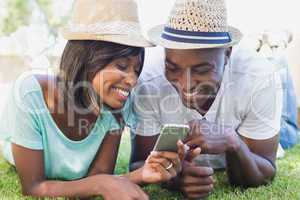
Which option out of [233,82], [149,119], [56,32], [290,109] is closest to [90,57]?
[149,119]

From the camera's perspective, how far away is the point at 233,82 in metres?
1.65

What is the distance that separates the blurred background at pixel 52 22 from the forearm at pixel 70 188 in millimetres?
1914

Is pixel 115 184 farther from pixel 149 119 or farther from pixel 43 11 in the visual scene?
pixel 43 11

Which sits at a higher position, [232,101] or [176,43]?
[176,43]

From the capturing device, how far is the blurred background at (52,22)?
3480 millimetres

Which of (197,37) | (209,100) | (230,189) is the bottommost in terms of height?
(230,189)

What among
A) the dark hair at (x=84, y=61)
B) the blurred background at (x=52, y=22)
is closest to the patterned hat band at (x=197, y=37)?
the dark hair at (x=84, y=61)

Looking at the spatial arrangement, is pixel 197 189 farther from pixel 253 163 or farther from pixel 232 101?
pixel 232 101

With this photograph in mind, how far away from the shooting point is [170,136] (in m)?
1.33

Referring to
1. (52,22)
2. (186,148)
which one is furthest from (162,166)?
(52,22)

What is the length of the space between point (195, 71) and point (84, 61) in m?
0.34

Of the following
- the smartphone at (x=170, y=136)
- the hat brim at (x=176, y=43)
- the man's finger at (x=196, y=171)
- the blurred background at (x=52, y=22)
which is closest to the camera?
the smartphone at (x=170, y=136)

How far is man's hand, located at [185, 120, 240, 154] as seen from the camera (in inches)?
57.9

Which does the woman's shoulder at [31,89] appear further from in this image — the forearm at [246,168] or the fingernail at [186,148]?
the forearm at [246,168]
